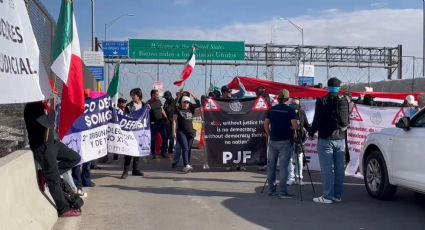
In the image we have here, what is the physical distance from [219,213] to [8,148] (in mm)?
3056

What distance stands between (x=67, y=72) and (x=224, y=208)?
3287 millimetres

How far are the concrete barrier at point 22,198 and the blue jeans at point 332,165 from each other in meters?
4.26

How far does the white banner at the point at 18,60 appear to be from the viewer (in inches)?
183

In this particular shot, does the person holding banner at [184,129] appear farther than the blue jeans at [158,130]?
No

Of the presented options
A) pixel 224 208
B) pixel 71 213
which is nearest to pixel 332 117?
pixel 224 208

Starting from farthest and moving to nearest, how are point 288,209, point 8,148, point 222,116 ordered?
point 222,116 < point 288,209 < point 8,148

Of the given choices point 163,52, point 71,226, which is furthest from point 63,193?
point 163,52

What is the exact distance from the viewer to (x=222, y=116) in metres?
12.4

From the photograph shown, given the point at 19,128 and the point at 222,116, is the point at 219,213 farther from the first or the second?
the point at 222,116

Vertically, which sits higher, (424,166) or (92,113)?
(92,113)

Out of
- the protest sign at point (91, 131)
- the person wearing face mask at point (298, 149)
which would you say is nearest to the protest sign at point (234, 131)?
the person wearing face mask at point (298, 149)

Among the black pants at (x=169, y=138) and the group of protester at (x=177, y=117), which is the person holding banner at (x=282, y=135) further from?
the black pants at (x=169, y=138)

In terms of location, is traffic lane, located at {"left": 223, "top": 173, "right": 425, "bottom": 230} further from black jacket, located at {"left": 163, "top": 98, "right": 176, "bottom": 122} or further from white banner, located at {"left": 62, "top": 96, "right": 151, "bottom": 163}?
black jacket, located at {"left": 163, "top": 98, "right": 176, "bottom": 122}

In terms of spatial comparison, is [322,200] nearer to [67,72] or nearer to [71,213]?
[71,213]
